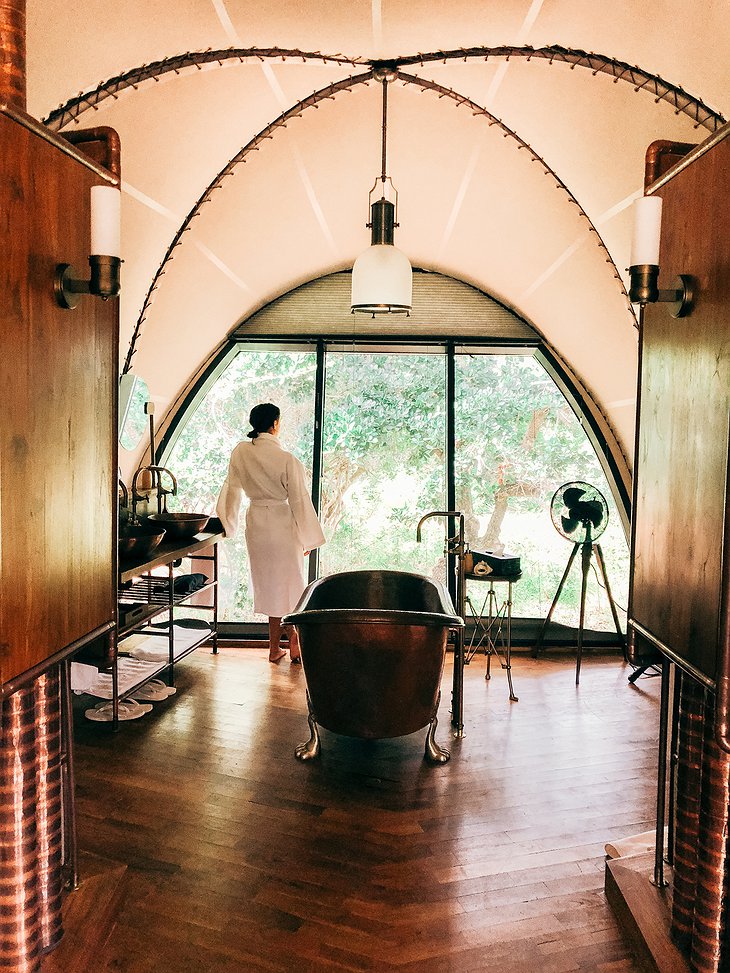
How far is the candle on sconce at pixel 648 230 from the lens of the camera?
1.85 meters

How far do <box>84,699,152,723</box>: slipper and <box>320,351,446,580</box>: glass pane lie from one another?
1.81 metres

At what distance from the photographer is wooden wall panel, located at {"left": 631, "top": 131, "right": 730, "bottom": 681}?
67.3 inches

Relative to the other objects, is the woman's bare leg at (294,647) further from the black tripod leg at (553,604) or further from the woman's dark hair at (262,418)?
the black tripod leg at (553,604)

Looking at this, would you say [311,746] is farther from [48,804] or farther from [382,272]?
[382,272]

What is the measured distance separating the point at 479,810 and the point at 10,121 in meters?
2.63

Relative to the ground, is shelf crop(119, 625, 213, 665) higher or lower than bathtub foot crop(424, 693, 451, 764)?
higher

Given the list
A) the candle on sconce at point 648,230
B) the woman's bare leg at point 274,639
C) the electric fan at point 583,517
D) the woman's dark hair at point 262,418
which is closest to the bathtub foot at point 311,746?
the woman's bare leg at point 274,639

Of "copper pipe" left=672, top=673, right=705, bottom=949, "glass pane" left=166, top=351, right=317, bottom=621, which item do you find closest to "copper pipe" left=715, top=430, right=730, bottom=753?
"copper pipe" left=672, top=673, right=705, bottom=949

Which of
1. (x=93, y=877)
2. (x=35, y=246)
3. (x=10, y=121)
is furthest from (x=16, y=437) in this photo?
(x=93, y=877)

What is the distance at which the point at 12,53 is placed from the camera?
1691 millimetres

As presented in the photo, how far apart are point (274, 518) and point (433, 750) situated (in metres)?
1.86

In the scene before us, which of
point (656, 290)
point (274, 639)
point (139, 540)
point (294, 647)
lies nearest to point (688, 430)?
point (656, 290)

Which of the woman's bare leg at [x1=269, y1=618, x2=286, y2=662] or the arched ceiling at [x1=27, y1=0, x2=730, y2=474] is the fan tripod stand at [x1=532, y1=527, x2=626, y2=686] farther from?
the woman's bare leg at [x1=269, y1=618, x2=286, y2=662]

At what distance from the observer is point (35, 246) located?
1741mm
